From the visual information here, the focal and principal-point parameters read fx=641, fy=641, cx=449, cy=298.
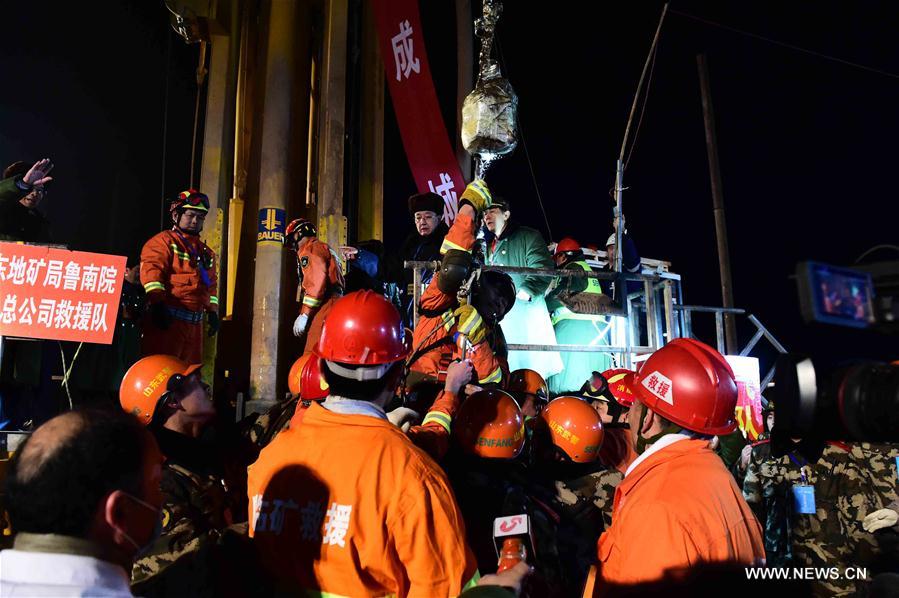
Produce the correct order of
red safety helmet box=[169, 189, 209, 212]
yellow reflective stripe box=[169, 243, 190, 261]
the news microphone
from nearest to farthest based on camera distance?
the news microphone < yellow reflective stripe box=[169, 243, 190, 261] < red safety helmet box=[169, 189, 209, 212]

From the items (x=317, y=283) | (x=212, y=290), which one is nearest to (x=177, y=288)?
(x=212, y=290)

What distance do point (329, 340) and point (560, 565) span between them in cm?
204

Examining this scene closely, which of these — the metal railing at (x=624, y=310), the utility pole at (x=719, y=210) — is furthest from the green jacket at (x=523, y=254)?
the utility pole at (x=719, y=210)

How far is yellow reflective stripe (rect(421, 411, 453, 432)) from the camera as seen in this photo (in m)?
3.93

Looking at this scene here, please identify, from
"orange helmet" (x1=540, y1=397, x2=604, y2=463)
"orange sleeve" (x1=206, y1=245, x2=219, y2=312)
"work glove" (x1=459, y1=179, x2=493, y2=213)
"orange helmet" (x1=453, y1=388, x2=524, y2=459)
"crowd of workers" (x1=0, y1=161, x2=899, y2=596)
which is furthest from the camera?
"orange sleeve" (x1=206, y1=245, x2=219, y2=312)

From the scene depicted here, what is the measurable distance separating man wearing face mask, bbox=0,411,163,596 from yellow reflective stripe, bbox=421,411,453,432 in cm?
227

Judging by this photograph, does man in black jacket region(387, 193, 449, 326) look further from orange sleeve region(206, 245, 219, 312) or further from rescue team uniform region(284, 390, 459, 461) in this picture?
rescue team uniform region(284, 390, 459, 461)

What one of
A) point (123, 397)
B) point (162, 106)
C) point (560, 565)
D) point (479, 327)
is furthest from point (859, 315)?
point (162, 106)

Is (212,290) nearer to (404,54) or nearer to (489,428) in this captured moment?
(489,428)

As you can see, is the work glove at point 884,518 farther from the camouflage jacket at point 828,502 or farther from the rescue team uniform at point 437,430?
the rescue team uniform at point 437,430

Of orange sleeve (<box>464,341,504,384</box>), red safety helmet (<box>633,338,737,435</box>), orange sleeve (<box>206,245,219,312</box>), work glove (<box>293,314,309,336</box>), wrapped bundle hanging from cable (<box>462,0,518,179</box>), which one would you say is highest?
wrapped bundle hanging from cable (<box>462,0,518,179</box>)

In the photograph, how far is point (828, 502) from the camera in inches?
240

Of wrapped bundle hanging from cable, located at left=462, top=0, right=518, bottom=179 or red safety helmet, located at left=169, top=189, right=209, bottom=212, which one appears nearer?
red safety helmet, located at left=169, top=189, right=209, bottom=212

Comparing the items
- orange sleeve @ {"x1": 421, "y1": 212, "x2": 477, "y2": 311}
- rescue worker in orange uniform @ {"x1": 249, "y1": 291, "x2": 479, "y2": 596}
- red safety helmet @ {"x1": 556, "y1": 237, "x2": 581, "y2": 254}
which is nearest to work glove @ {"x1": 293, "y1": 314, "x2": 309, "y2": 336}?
orange sleeve @ {"x1": 421, "y1": 212, "x2": 477, "y2": 311}
